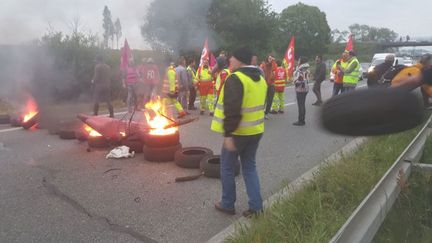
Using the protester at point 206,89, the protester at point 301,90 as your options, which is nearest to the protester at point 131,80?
the protester at point 206,89

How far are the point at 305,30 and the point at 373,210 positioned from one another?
6279 centimetres

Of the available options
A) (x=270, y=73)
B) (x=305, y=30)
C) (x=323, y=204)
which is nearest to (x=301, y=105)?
(x=270, y=73)

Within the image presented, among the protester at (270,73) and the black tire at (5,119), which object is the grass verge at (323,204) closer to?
the protester at (270,73)

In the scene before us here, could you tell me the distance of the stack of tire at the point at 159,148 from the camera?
658 centimetres

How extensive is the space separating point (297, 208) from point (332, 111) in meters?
2.69

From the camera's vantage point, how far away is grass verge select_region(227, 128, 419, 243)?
351cm

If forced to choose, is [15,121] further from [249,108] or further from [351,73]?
[351,73]

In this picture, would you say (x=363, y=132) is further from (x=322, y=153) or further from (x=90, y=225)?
(x=322, y=153)

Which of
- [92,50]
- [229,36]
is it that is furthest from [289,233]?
[229,36]

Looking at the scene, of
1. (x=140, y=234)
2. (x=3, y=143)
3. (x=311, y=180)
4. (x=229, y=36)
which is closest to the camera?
(x=140, y=234)

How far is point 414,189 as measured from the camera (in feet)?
15.1

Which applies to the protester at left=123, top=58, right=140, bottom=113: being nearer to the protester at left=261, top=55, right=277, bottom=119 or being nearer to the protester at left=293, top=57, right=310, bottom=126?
the protester at left=261, top=55, right=277, bottom=119

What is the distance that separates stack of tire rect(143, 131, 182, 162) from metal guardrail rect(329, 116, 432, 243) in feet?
12.5

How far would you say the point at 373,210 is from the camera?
2.52 m
